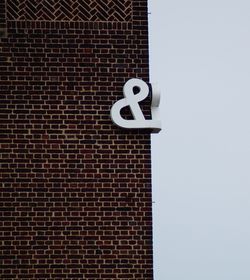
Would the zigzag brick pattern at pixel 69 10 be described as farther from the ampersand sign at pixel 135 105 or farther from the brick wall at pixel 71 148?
the ampersand sign at pixel 135 105

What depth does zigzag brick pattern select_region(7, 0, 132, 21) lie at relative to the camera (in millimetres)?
8508

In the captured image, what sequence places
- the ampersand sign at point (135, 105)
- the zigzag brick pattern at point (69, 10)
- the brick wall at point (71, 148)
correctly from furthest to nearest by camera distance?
1. the zigzag brick pattern at point (69, 10)
2. the ampersand sign at point (135, 105)
3. the brick wall at point (71, 148)

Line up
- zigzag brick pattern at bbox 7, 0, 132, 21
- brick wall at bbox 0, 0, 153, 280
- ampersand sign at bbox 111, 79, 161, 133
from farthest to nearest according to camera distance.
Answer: zigzag brick pattern at bbox 7, 0, 132, 21 → ampersand sign at bbox 111, 79, 161, 133 → brick wall at bbox 0, 0, 153, 280

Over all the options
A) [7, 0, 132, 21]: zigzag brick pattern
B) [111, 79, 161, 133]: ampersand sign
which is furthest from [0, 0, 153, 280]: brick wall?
[111, 79, 161, 133]: ampersand sign

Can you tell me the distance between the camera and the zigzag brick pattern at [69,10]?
27.9ft

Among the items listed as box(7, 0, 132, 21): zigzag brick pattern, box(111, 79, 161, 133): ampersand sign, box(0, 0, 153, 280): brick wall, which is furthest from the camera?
box(7, 0, 132, 21): zigzag brick pattern

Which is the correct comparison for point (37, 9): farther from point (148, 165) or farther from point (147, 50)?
point (148, 165)

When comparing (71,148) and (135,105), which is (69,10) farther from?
(71,148)

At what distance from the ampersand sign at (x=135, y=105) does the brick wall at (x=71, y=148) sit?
133 mm

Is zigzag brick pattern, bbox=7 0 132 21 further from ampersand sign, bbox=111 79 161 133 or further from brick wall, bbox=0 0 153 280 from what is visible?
ampersand sign, bbox=111 79 161 133

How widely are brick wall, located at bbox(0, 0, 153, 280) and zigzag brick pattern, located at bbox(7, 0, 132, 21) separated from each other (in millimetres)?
13

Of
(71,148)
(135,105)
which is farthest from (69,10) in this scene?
(71,148)

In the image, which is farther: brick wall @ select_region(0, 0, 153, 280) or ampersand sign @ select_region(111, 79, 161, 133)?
ampersand sign @ select_region(111, 79, 161, 133)

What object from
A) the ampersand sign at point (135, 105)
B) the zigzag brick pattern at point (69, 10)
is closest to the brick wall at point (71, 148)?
the zigzag brick pattern at point (69, 10)
